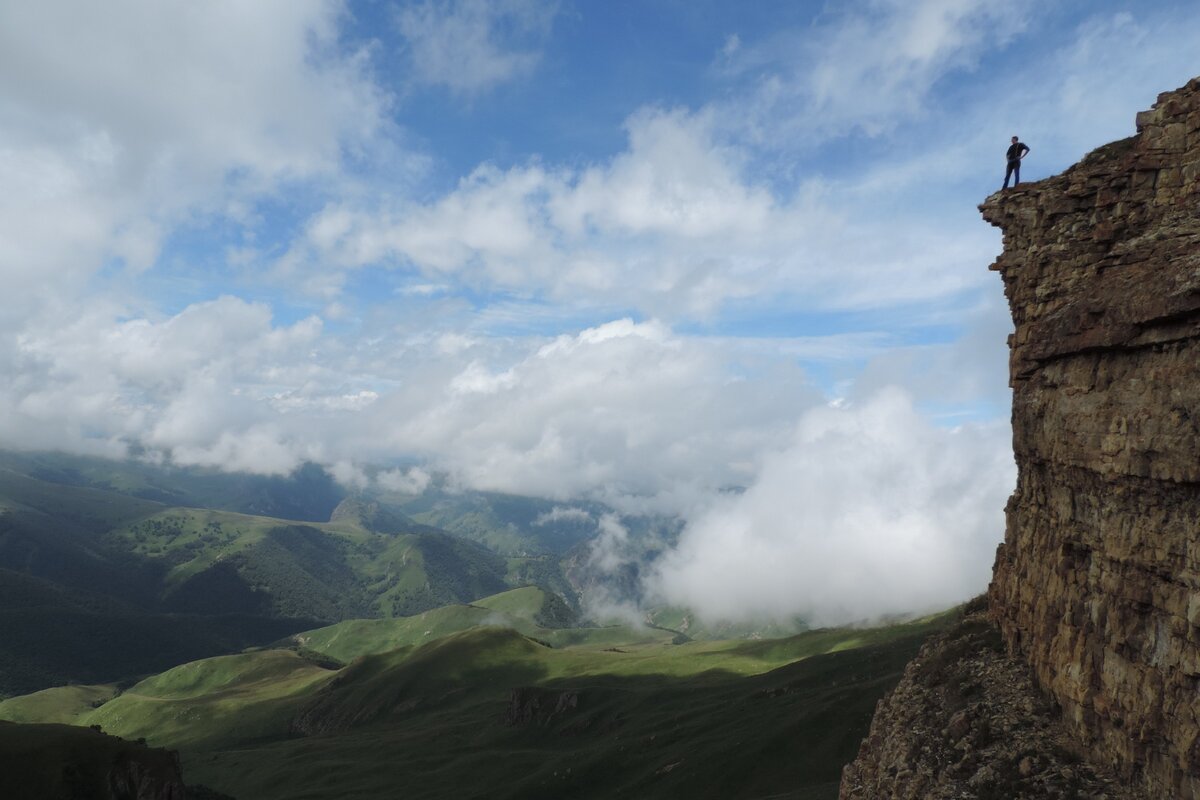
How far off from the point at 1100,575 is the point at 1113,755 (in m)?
5.72

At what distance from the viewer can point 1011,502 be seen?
115 ft

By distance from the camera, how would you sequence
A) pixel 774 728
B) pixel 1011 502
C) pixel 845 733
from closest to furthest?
1. pixel 1011 502
2. pixel 845 733
3. pixel 774 728

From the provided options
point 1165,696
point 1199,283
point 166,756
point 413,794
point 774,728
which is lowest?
point 413,794

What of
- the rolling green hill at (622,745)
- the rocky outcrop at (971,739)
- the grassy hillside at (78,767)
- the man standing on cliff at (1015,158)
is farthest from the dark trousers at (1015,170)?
the grassy hillside at (78,767)

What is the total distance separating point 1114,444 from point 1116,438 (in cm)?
21

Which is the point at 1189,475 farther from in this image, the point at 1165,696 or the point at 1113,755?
the point at 1113,755

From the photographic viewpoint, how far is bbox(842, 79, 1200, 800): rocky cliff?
20.0m

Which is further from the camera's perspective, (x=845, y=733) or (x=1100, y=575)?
(x=845, y=733)

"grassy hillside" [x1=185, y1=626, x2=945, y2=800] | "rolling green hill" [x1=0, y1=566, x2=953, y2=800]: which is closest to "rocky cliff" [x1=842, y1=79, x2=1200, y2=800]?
"rolling green hill" [x1=0, y1=566, x2=953, y2=800]

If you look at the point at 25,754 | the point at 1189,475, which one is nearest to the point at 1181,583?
the point at 1189,475

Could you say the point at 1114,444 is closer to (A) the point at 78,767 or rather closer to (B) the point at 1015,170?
(B) the point at 1015,170

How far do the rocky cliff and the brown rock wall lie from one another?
61 millimetres

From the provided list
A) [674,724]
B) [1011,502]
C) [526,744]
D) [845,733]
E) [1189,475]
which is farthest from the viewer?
[526,744]

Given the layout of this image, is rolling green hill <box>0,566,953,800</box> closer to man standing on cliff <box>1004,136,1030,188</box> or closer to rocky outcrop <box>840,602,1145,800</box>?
rocky outcrop <box>840,602,1145,800</box>
